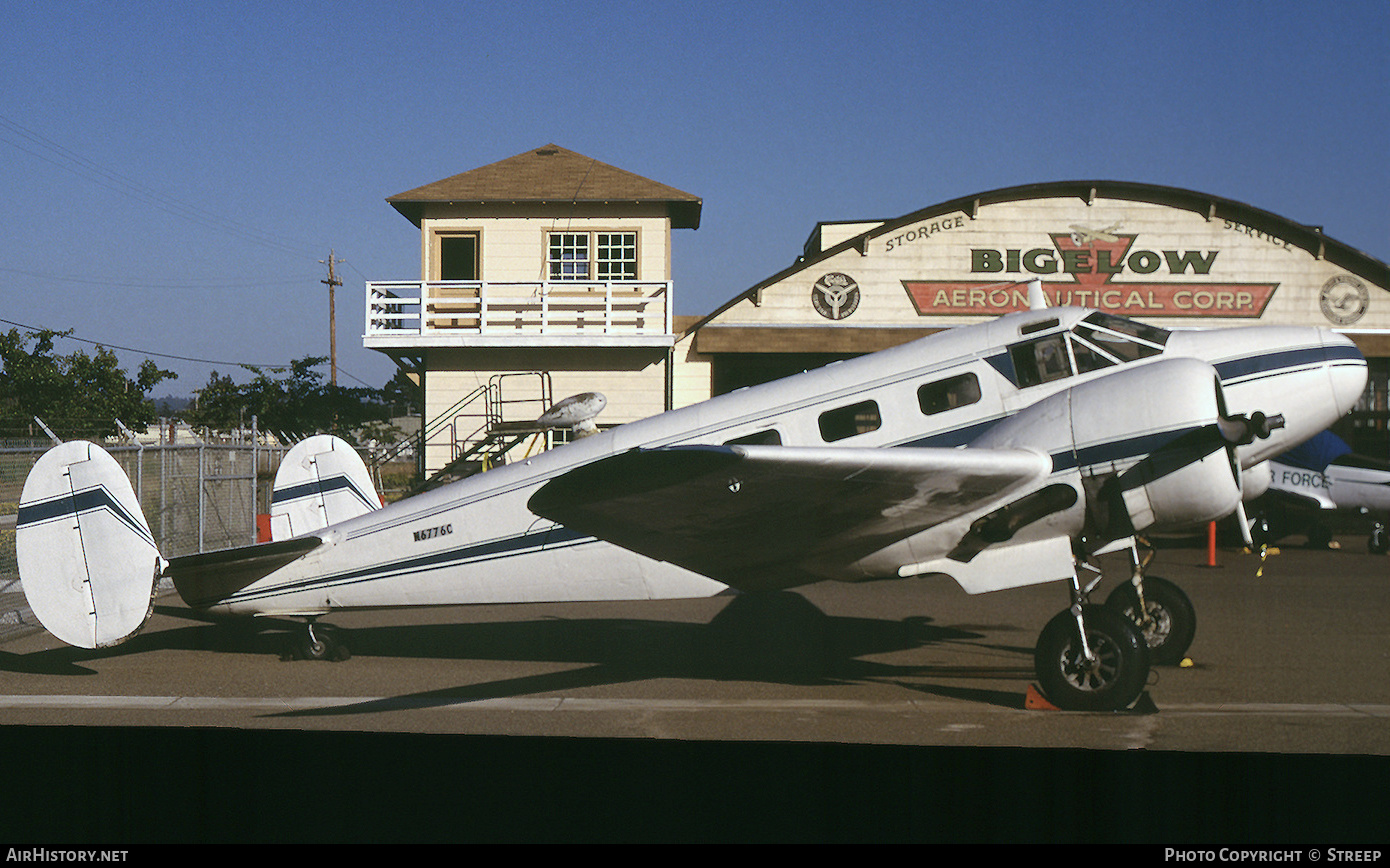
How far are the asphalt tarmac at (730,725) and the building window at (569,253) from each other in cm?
1202

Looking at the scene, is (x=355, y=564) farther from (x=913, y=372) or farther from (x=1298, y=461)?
(x=1298, y=461)

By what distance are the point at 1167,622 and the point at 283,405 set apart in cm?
4044

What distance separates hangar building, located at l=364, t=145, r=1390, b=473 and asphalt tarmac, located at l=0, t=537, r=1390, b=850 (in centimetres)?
827

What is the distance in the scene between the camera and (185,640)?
35.9ft

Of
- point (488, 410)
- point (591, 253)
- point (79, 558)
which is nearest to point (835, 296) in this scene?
point (591, 253)

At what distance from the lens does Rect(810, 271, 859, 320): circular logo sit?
26328 millimetres

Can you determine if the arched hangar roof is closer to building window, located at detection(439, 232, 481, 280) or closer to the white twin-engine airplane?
building window, located at detection(439, 232, 481, 280)

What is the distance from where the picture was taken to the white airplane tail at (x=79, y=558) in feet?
27.1

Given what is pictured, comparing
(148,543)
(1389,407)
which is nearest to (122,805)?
(148,543)

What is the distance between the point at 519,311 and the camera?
2422cm

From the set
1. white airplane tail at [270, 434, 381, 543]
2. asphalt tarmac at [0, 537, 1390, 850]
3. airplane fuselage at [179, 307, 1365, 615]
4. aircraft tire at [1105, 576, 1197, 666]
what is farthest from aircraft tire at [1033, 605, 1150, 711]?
white airplane tail at [270, 434, 381, 543]

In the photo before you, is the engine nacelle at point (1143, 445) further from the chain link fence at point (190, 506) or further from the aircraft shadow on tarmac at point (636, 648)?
the chain link fence at point (190, 506)

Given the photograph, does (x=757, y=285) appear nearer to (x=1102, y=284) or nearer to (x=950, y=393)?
(x=1102, y=284)

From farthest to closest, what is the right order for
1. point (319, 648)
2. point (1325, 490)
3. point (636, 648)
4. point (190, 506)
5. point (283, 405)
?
1. point (283, 405)
2. point (1325, 490)
3. point (190, 506)
4. point (636, 648)
5. point (319, 648)
